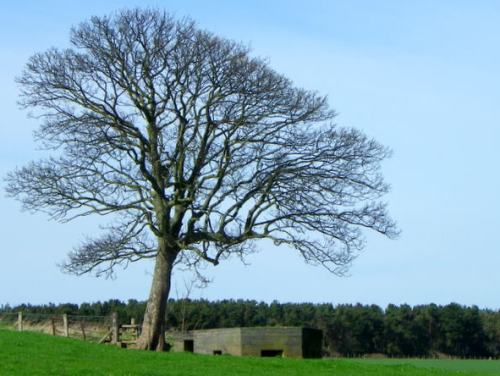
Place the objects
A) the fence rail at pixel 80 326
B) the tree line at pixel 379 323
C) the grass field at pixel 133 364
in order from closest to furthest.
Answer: the grass field at pixel 133 364, the fence rail at pixel 80 326, the tree line at pixel 379 323

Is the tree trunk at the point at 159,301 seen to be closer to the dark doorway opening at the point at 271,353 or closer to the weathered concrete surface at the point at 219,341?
the weathered concrete surface at the point at 219,341

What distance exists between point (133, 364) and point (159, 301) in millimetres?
8424

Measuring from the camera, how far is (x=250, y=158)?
116ft

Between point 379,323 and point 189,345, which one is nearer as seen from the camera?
point 189,345

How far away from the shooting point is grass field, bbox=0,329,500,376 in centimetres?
2498

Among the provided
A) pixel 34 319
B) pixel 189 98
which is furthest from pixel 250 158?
pixel 34 319

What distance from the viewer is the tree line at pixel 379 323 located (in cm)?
6800

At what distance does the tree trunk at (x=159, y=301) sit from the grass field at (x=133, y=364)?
2236mm

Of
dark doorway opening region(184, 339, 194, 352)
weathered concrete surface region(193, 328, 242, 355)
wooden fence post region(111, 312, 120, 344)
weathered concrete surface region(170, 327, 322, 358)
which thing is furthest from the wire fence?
weathered concrete surface region(170, 327, 322, 358)

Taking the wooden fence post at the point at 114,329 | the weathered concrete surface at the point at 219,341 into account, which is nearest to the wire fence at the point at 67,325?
the wooden fence post at the point at 114,329

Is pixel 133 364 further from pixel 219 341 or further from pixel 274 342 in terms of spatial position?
pixel 219 341

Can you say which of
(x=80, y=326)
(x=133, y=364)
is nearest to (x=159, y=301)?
(x=133, y=364)

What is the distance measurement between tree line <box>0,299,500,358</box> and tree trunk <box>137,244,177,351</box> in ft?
100

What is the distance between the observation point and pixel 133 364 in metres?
27.5
